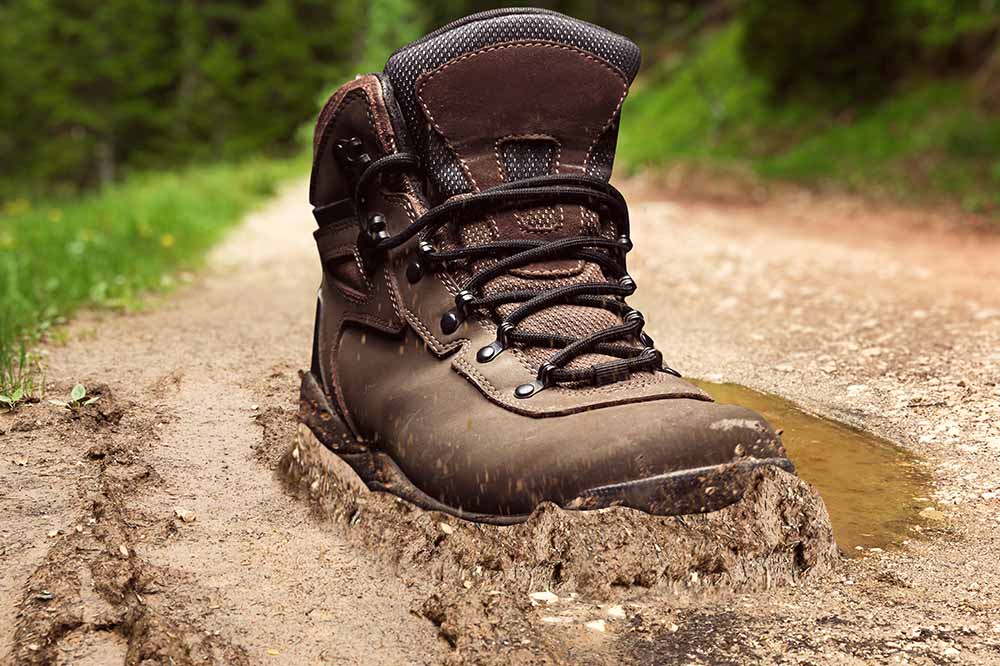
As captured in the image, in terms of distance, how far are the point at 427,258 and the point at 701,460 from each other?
1.84ft

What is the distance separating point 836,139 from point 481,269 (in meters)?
7.51

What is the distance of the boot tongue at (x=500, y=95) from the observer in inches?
62.8

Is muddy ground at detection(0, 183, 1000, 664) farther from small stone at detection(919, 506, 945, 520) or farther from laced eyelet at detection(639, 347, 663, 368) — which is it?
laced eyelet at detection(639, 347, 663, 368)

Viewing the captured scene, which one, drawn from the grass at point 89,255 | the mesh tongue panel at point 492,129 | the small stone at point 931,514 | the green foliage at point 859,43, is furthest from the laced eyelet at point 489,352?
the green foliage at point 859,43

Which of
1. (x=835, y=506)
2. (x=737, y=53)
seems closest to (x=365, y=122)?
(x=835, y=506)

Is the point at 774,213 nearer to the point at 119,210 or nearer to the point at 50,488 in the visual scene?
the point at 119,210

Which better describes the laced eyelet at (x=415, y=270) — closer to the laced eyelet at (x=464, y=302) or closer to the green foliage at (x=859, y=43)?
the laced eyelet at (x=464, y=302)

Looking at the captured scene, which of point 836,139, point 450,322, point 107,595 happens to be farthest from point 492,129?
point 836,139

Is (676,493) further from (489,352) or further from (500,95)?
(500,95)

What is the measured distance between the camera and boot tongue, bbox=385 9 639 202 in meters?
1.59

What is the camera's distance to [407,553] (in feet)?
4.58

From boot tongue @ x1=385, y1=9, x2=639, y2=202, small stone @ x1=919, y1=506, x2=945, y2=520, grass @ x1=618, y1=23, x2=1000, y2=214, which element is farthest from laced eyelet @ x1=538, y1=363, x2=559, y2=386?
grass @ x1=618, y1=23, x2=1000, y2=214

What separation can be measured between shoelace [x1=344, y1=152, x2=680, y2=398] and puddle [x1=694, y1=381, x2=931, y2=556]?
366 mm

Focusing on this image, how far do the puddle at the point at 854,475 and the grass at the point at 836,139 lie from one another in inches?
180
